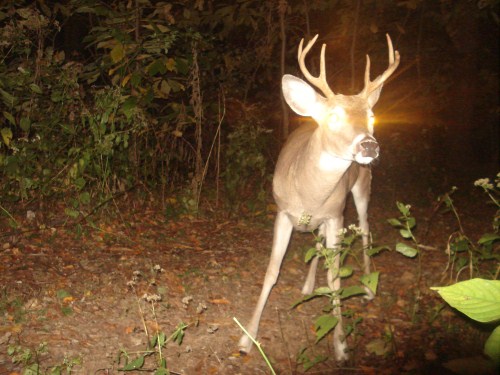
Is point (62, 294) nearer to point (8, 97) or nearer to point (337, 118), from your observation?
point (8, 97)

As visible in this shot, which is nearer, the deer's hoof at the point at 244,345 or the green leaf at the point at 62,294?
the deer's hoof at the point at 244,345

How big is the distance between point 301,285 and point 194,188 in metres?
2.00

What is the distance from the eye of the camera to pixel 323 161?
11.4 feet

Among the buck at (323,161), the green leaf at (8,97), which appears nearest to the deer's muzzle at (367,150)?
the buck at (323,161)

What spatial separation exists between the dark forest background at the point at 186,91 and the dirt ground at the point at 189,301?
1.68 ft

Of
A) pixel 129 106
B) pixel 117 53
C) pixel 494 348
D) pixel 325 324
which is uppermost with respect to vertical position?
pixel 117 53

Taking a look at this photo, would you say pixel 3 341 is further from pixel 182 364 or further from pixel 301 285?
pixel 301 285

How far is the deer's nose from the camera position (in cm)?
307

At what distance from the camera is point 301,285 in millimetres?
4754

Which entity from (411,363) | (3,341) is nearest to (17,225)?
(3,341)

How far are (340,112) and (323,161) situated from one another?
368mm

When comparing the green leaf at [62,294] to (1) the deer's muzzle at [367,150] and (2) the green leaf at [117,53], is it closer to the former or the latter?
(2) the green leaf at [117,53]

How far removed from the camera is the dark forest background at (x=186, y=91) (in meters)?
4.69

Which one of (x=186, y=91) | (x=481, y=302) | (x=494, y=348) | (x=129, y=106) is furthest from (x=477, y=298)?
(x=186, y=91)
